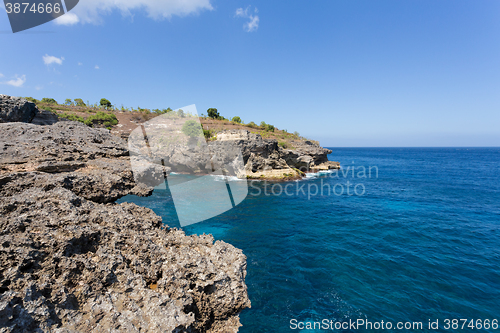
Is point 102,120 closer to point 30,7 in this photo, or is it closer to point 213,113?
point 213,113

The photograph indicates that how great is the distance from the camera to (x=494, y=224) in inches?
762

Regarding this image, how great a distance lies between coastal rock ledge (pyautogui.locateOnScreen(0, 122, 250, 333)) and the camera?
3188 mm

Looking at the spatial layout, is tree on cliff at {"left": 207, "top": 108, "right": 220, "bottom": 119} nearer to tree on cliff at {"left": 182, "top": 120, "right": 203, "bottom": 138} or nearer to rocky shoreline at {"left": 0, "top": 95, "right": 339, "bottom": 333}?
tree on cliff at {"left": 182, "top": 120, "right": 203, "bottom": 138}

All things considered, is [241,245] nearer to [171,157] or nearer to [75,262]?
[75,262]

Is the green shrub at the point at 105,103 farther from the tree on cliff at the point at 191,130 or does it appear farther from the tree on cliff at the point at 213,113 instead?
the tree on cliff at the point at 191,130

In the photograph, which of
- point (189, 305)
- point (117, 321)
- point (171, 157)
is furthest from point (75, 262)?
point (171, 157)

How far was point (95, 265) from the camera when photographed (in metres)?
3.88

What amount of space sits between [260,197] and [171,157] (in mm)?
22484

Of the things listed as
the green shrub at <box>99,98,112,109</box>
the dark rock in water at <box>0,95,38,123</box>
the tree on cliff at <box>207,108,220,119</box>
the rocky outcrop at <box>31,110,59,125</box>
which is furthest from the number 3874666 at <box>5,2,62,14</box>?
the green shrub at <box>99,98,112,109</box>

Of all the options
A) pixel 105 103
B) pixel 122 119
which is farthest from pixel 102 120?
pixel 105 103

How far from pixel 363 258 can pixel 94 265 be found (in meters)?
14.8

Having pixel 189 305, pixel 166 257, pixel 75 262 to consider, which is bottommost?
pixel 189 305

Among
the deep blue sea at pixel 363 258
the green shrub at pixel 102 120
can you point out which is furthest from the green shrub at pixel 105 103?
the deep blue sea at pixel 363 258

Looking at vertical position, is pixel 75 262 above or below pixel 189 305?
above
